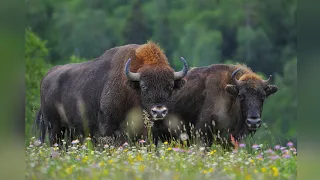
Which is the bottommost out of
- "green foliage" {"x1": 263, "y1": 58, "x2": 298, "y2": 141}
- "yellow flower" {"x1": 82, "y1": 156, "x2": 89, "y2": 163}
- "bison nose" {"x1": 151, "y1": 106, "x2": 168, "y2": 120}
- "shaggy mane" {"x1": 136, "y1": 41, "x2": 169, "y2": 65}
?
"yellow flower" {"x1": 82, "y1": 156, "x2": 89, "y2": 163}

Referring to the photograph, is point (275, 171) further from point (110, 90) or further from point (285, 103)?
point (285, 103)

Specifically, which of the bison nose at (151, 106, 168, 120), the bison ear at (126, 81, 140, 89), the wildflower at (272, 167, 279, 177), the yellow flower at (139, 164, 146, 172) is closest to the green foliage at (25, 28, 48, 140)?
the bison ear at (126, 81, 140, 89)

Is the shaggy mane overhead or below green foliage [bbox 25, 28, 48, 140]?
below

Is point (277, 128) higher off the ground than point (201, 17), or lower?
lower

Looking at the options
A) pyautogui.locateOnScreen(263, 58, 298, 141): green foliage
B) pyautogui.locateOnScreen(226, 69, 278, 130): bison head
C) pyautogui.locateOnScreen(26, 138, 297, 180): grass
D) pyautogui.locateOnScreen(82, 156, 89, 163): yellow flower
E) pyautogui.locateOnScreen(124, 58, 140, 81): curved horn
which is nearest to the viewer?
pyautogui.locateOnScreen(26, 138, 297, 180): grass

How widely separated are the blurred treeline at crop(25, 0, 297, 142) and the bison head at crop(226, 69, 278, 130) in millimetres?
41376

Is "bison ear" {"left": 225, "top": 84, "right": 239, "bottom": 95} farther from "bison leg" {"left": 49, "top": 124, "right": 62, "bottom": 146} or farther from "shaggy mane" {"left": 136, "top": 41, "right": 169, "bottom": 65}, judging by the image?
"bison leg" {"left": 49, "top": 124, "right": 62, "bottom": 146}

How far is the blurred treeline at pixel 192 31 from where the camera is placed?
60.1 meters

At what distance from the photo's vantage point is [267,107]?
2283 inches

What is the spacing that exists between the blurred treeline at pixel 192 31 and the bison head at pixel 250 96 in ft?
136

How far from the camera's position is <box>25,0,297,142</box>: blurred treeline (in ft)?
197
